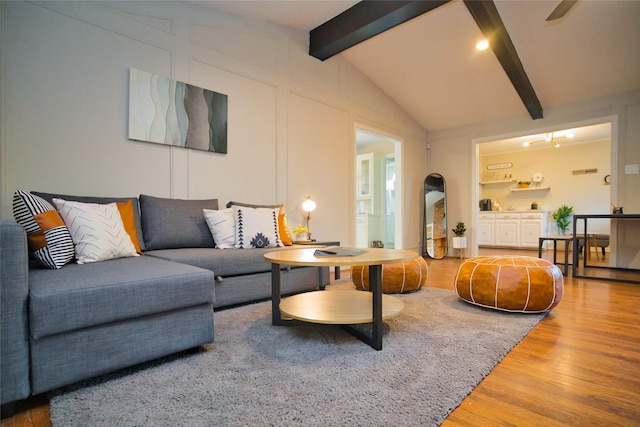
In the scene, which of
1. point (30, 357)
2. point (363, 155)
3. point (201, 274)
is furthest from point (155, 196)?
point (363, 155)

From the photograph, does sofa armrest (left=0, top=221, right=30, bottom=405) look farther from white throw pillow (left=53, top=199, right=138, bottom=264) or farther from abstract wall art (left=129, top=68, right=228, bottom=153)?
abstract wall art (left=129, top=68, right=228, bottom=153)

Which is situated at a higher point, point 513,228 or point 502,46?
point 502,46

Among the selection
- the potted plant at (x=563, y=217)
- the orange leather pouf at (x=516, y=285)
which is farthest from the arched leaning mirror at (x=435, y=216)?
the orange leather pouf at (x=516, y=285)

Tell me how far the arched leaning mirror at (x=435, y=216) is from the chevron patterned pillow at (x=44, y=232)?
5381 mm

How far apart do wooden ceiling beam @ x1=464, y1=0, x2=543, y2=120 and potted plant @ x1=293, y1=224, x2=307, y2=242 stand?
109 inches

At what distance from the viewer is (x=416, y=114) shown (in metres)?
5.73

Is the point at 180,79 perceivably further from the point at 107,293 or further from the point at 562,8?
the point at 562,8

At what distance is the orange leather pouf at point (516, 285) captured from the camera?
7.20 feet

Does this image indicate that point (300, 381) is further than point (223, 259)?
No

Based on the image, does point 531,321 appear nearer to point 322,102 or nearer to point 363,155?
point 322,102

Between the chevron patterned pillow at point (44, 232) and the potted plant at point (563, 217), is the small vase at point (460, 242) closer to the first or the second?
the potted plant at point (563, 217)

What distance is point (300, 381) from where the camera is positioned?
1.32 metres

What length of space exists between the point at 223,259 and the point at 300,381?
123 cm

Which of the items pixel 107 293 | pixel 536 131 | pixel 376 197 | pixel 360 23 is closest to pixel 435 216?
pixel 376 197
